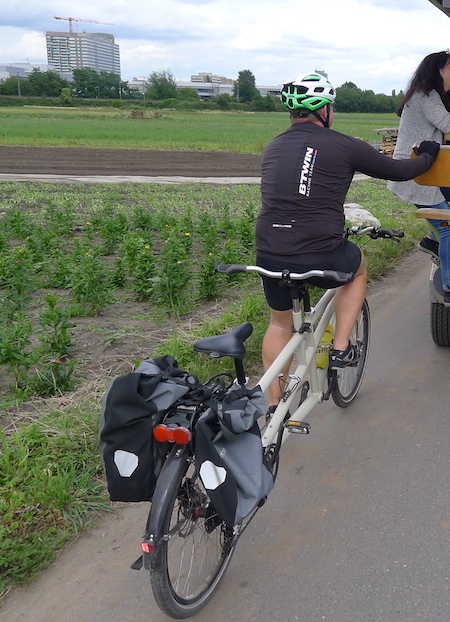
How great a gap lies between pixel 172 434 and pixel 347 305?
1.81 m

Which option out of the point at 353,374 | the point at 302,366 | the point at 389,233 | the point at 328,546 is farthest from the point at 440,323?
the point at 328,546

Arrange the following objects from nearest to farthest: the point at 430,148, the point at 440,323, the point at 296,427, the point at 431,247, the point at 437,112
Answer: the point at 296,427, the point at 430,148, the point at 437,112, the point at 431,247, the point at 440,323

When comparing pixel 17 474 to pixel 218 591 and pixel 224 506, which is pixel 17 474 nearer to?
pixel 218 591

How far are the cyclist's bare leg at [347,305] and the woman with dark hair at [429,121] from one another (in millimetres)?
1096

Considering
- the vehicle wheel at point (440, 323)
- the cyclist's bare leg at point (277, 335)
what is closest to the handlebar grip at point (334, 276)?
the cyclist's bare leg at point (277, 335)

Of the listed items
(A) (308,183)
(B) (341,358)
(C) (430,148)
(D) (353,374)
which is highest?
(C) (430,148)

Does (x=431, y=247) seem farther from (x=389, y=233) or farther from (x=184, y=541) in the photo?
(x=184, y=541)

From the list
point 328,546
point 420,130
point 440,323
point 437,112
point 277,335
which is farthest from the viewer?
point 440,323

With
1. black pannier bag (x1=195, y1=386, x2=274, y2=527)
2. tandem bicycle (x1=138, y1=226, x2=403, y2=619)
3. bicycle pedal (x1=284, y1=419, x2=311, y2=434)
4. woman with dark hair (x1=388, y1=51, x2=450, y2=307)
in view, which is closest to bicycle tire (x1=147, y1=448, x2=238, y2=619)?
tandem bicycle (x1=138, y1=226, x2=403, y2=619)

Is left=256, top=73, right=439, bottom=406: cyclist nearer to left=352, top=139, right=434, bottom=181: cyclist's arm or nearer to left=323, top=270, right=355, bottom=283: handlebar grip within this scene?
left=352, top=139, right=434, bottom=181: cyclist's arm

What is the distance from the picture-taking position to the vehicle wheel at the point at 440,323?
17.7 feet

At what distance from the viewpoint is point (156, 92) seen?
407ft

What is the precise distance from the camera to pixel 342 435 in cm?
430

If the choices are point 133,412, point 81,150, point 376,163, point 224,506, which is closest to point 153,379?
point 133,412
